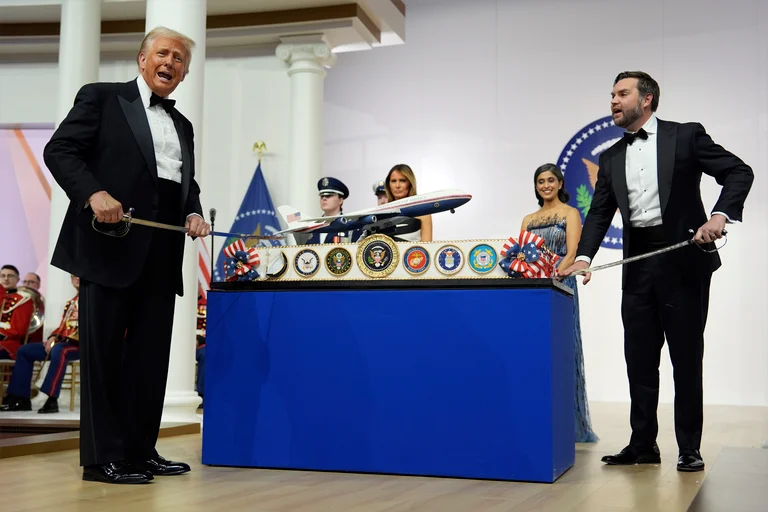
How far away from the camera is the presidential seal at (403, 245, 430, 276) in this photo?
10.2 feet

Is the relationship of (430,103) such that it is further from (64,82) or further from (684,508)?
(684,508)

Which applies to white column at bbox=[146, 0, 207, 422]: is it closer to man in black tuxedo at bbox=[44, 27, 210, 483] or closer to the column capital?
man in black tuxedo at bbox=[44, 27, 210, 483]

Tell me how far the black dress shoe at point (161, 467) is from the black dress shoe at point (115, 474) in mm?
109

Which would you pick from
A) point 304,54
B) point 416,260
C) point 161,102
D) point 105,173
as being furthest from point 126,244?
point 304,54

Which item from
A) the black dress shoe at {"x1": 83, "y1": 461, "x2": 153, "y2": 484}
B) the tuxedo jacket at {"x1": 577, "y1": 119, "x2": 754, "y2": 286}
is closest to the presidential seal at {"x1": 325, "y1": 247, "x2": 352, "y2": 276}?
the black dress shoe at {"x1": 83, "y1": 461, "x2": 153, "y2": 484}

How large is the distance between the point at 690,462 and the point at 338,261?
1.53m

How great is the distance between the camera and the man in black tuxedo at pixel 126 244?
280 centimetres

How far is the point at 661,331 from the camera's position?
342 cm

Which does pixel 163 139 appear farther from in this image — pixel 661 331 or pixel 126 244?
pixel 661 331

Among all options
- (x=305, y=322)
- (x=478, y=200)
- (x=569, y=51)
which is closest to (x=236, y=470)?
(x=305, y=322)

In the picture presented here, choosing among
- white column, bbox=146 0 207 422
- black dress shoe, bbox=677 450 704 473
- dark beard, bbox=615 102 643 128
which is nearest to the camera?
black dress shoe, bbox=677 450 704 473

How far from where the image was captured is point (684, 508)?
7.72 ft

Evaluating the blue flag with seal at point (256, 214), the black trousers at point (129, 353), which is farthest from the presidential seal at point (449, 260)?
the blue flag with seal at point (256, 214)

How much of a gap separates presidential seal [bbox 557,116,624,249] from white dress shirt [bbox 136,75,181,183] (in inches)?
234
